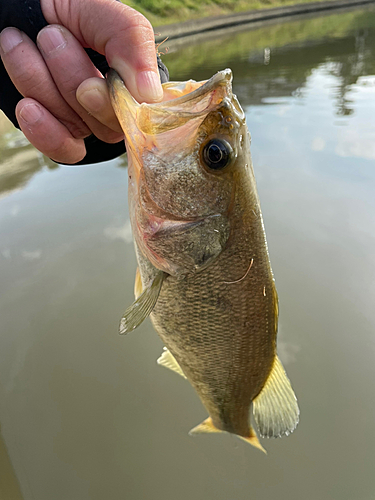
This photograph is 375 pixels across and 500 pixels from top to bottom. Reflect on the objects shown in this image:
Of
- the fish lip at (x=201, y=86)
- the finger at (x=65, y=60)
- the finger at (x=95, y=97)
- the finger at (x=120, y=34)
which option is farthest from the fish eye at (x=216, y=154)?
the finger at (x=65, y=60)

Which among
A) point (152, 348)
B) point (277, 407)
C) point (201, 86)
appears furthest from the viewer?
point (152, 348)

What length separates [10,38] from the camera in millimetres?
1089

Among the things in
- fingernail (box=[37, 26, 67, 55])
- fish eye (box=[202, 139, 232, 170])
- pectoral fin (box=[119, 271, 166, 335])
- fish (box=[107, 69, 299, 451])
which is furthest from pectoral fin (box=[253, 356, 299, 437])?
fingernail (box=[37, 26, 67, 55])

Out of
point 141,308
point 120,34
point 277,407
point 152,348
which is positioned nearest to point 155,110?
point 120,34

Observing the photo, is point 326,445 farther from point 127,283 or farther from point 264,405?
point 127,283

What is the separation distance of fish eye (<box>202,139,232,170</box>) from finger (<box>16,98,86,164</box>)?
551 millimetres

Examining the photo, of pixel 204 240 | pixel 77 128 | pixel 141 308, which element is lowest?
pixel 141 308

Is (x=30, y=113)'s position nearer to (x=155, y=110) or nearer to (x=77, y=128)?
(x=77, y=128)

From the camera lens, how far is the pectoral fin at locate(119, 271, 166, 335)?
1.13 m

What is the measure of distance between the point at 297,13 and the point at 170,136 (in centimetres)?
3087

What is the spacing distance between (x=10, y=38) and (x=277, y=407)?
5.64 feet

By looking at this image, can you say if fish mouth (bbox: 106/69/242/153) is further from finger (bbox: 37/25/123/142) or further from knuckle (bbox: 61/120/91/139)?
knuckle (bbox: 61/120/91/139)

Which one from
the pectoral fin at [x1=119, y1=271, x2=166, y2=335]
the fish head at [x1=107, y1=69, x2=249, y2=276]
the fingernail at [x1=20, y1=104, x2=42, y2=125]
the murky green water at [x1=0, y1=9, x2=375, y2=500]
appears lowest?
the murky green water at [x1=0, y1=9, x2=375, y2=500]

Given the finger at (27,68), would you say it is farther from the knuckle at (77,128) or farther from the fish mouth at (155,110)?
the fish mouth at (155,110)
